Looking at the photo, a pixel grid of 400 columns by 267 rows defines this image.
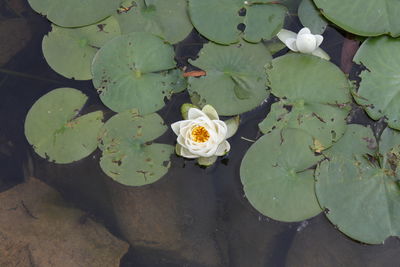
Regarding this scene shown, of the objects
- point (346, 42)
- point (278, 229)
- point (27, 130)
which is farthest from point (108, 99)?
point (346, 42)

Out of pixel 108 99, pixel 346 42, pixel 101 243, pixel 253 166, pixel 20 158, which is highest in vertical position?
pixel 346 42

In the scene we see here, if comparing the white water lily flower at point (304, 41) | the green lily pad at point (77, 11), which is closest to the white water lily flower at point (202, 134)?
the white water lily flower at point (304, 41)

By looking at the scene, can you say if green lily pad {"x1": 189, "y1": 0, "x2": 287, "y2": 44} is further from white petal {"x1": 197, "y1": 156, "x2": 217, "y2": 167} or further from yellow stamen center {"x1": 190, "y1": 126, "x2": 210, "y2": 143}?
white petal {"x1": 197, "y1": 156, "x2": 217, "y2": 167}

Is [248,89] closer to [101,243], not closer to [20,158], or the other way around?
[101,243]

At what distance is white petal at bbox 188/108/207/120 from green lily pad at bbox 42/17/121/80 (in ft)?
2.75

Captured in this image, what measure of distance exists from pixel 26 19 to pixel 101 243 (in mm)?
1915

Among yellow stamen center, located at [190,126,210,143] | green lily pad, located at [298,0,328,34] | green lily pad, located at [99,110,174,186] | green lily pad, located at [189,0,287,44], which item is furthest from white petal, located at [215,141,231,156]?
green lily pad, located at [298,0,328,34]

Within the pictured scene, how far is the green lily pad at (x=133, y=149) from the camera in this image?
289 centimetres

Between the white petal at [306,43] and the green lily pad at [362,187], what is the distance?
650mm

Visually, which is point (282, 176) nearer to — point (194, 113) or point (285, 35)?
point (194, 113)

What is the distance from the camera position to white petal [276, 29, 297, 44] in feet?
9.97

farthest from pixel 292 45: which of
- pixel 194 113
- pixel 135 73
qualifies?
pixel 135 73

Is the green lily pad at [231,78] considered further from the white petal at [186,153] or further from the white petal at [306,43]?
the white petal at [186,153]

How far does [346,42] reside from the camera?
3143 mm
